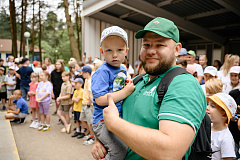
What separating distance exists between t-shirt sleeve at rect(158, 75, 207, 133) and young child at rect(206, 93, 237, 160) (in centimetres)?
156

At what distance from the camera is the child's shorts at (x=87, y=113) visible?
5040mm

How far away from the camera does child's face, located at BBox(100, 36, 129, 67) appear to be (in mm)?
1862

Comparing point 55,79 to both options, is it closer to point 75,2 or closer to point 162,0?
point 162,0

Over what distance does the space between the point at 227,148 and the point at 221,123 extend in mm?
355

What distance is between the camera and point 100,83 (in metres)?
1.73

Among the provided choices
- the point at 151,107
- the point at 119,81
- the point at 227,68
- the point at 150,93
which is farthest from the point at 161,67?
the point at 227,68

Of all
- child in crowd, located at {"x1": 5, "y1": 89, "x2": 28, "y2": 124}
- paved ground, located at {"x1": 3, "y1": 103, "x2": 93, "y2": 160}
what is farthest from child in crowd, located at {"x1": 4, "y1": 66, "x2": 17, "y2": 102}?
paved ground, located at {"x1": 3, "y1": 103, "x2": 93, "y2": 160}

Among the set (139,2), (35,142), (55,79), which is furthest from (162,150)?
(139,2)

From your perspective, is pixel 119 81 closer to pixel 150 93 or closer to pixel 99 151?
pixel 150 93

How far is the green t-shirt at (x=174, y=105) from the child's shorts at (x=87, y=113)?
3747 mm

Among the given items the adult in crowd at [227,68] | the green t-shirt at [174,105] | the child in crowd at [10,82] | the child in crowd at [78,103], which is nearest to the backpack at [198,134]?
the green t-shirt at [174,105]

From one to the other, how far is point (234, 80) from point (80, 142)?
4332 mm

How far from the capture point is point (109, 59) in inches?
73.5

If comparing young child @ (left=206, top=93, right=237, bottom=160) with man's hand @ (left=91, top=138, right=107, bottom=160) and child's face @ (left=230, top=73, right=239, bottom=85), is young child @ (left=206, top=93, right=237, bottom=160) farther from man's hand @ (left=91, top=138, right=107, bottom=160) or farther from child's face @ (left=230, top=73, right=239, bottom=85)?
child's face @ (left=230, top=73, right=239, bottom=85)
